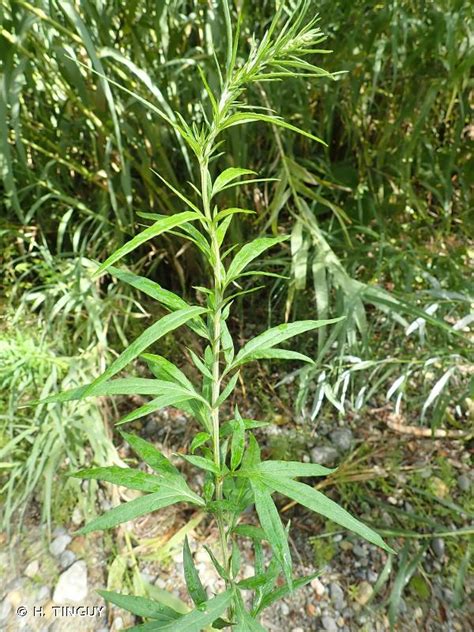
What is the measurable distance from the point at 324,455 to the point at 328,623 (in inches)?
11.9

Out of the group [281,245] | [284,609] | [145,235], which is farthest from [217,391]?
[281,245]

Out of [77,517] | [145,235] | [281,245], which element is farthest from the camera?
[281,245]

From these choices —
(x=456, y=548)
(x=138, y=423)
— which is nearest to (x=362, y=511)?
(x=456, y=548)

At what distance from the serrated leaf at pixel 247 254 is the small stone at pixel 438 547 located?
2.51 feet

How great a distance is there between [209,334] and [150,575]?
25.6 inches

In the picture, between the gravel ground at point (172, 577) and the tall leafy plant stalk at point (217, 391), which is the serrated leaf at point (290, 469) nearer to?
the tall leafy plant stalk at point (217, 391)

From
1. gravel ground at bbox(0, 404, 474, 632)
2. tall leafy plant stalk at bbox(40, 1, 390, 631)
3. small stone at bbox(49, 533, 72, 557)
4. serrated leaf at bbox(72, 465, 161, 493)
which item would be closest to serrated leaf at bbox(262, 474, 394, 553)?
tall leafy plant stalk at bbox(40, 1, 390, 631)

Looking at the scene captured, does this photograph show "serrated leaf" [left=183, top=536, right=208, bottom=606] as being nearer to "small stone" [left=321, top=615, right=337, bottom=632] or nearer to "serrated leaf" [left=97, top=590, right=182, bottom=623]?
"serrated leaf" [left=97, top=590, right=182, bottom=623]

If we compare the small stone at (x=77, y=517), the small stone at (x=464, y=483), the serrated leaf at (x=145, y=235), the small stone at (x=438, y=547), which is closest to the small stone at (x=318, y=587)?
the small stone at (x=438, y=547)

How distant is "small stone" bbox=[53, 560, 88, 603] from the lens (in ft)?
Answer: 2.67

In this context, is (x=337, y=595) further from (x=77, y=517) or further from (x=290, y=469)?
(x=290, y=469)

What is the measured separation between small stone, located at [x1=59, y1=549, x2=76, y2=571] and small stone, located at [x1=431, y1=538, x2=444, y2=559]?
640mm

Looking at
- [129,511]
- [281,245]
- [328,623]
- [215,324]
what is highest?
[215,324]

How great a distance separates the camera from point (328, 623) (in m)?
0.81
